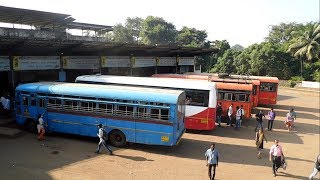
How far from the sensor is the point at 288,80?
5544 centimetres

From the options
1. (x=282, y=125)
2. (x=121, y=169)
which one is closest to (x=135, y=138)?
(x=121, y=169)

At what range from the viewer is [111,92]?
15.3 meters

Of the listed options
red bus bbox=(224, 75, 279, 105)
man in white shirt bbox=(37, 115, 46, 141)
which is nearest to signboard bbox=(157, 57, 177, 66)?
red bus bbox=(224, 75, 279, 105)

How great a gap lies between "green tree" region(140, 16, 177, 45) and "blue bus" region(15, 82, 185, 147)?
231ft

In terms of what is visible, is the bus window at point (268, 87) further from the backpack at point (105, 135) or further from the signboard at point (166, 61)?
the backpack at point (105, 135)

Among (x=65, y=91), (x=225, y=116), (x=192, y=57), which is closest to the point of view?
(x=65, y=91)

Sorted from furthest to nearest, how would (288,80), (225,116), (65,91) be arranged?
(288,80), (225,116), (65,91)

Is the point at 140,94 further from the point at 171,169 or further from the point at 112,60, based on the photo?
the point at 112,60

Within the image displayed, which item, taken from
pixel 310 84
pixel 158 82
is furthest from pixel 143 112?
pixel 310 84

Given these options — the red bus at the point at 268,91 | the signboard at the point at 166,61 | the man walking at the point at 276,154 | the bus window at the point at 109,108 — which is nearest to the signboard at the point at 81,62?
the bus window at the point at 109,108

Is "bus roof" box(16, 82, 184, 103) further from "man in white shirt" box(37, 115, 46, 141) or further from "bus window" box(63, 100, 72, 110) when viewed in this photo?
"man in white shirt" box(37, 115, 46, 141)

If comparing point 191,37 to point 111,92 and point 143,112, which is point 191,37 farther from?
point 143,112

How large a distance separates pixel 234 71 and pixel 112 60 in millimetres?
36091

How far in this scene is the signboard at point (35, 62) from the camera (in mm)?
20719
